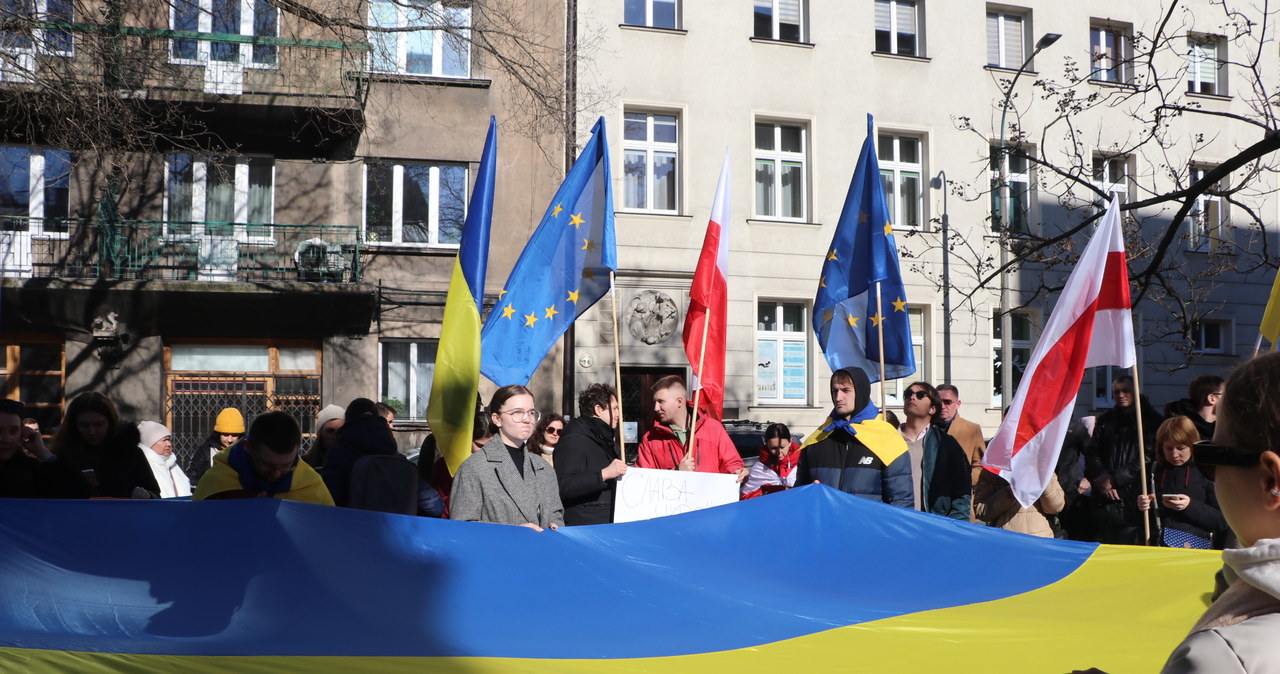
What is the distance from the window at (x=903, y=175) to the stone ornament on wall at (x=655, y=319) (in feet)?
15.9

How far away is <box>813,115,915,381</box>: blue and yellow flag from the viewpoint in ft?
29.1

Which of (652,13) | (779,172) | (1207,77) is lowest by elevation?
(779,172)

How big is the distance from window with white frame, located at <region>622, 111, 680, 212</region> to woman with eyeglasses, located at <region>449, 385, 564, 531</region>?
15021 mm

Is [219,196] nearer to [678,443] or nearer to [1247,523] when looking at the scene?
[678,443]

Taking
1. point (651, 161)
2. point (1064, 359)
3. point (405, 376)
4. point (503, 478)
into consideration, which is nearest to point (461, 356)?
point (503, 478)

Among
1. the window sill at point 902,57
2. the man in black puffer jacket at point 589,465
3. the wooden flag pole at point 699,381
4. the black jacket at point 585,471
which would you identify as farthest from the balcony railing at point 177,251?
the black jacket at point 585,471

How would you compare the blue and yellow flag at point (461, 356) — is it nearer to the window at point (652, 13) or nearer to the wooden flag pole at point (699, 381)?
the wooden flag pole at point (699, 381)

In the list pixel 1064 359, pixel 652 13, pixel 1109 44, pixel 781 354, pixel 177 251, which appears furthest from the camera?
pixel 1109 44

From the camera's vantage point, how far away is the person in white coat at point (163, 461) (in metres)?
8.12

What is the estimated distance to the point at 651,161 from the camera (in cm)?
2050

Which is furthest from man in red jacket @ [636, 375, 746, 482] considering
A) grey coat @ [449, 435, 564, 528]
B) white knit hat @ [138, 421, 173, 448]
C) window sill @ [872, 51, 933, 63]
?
window sill @ [872, 51, 933, 63]

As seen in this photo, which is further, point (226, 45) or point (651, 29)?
point (651, 29)

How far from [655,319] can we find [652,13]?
5444 mm

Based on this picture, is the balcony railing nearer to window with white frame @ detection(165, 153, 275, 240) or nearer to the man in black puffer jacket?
window with white frame @ detection(165, 153, 275, 240)
